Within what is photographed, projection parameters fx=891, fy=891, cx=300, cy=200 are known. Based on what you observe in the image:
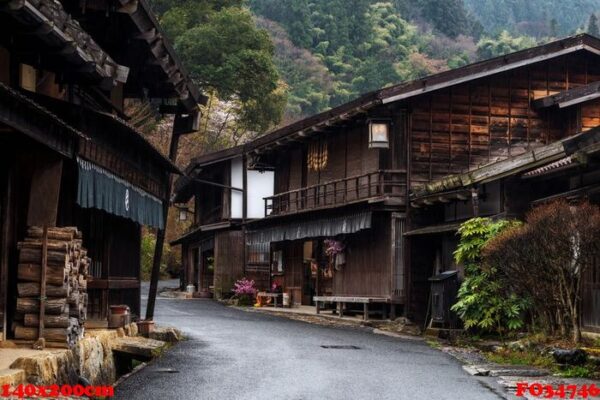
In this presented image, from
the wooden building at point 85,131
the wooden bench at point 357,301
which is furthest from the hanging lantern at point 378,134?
the wooden building at point 85,131

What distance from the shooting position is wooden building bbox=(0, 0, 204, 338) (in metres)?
10.6

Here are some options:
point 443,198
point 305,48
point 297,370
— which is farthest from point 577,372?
point 305,48

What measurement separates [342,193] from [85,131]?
19.6 meters

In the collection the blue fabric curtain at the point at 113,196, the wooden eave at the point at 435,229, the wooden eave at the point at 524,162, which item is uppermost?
the wooden eave at the point at 524,162

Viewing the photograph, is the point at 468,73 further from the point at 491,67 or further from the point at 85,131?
the point at 85,131

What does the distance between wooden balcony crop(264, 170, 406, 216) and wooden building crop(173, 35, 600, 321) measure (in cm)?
6

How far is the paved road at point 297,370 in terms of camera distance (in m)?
12.0

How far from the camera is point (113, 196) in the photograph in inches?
581

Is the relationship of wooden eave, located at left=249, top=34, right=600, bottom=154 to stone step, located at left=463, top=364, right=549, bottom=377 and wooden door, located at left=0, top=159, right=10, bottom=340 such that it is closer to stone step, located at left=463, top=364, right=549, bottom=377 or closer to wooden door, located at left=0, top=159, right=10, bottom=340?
stone step, located at left=463, top=364, right=549, bottom=377

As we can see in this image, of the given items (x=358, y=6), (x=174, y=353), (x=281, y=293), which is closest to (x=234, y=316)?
(x=281, y=293)

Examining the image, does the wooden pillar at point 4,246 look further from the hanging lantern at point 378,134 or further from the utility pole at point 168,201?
the hanging lantern at point 378,134

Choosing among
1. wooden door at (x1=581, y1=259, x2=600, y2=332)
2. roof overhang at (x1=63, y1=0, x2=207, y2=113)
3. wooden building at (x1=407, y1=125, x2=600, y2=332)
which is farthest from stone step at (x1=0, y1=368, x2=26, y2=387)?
wooden door at (x1=581, y1=259, x2=600, y2=332)

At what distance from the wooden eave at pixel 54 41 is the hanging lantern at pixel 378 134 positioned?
1597cm

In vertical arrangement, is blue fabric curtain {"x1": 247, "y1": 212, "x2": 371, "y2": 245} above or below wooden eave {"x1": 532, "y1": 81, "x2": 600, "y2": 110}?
below
